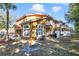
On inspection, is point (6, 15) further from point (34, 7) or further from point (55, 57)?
point (55, 57)

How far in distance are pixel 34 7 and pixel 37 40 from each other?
0.97ft

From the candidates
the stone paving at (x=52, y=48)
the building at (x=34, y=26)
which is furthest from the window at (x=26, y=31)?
the stone paving at (x=52, y=48)

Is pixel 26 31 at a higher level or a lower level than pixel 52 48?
higher

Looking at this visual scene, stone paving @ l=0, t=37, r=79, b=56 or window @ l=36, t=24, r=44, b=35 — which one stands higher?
window @ l=36, t=24, r=44, b=35

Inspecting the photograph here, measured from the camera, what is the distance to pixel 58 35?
3107 mm

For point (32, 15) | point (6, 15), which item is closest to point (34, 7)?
point (32, 15)

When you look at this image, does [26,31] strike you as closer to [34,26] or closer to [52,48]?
[34,26]

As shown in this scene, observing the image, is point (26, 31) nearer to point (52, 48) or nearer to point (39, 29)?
point (39, 29)

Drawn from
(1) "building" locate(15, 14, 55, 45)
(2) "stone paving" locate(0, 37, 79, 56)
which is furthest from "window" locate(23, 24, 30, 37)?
(2) "stone paving" locate(0, 37, 79, 56)

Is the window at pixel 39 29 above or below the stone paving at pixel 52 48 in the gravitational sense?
above

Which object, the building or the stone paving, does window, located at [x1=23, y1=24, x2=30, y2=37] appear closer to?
the building

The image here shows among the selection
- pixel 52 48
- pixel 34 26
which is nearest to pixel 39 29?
pixel 34 26

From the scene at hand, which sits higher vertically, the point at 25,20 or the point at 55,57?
the point at 25,20

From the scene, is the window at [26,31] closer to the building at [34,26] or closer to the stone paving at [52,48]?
the building at [34,26]
